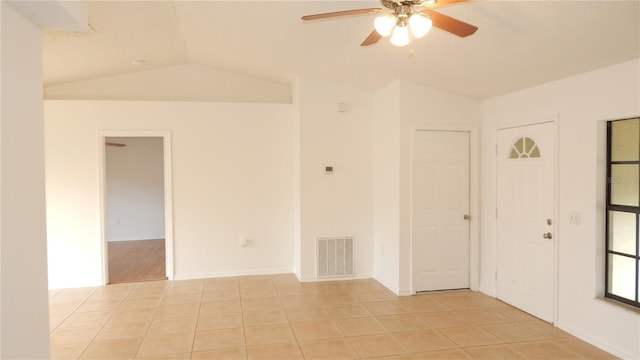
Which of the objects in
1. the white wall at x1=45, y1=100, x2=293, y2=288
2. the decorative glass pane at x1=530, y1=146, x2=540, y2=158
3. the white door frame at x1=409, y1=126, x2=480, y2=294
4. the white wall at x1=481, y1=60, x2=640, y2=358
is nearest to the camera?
the white wall at x1=481, y1=60, x2=640, y2=358

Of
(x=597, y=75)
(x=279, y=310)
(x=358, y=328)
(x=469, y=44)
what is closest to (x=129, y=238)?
(x=279, y=310)

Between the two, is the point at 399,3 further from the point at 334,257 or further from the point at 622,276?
the point at 334,257

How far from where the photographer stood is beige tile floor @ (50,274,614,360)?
3246 millimetres

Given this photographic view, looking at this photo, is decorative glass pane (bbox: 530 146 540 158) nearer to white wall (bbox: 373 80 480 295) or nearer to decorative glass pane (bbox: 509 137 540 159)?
decorative glass pane (bbox: 509 137 540 159)

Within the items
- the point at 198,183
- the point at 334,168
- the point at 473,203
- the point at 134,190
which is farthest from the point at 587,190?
the point at 134,190

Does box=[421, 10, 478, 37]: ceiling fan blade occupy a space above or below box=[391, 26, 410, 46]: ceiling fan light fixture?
above

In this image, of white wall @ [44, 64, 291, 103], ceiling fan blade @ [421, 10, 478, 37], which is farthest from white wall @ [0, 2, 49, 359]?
white wall @ [44, 64, 291, 103]

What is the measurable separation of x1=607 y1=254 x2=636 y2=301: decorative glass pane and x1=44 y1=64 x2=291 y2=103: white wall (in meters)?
4.47

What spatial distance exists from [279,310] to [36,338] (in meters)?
2.62

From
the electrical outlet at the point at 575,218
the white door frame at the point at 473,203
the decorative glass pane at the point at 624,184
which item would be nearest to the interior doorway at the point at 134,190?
the white door frame at the point at 473,203

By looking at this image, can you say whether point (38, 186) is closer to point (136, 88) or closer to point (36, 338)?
point (36, 338)

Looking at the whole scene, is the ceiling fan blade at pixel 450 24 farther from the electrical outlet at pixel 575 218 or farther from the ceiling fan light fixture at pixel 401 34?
the electrical outlet at pixel 575 218

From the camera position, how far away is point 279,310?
421 cm

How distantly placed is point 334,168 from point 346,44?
186cm
